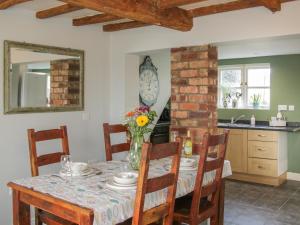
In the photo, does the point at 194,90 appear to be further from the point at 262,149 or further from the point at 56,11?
the point at 262,149

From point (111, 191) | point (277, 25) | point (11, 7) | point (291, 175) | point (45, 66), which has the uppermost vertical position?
point (11, 7)

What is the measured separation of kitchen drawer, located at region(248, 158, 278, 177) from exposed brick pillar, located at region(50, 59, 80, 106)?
298cm

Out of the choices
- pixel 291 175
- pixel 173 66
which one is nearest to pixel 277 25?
pixel 173 66

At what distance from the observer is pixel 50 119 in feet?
12.0

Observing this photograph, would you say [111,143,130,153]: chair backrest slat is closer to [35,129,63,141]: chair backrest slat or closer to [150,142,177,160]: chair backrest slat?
[35,129,63,141]: chair backrest slat

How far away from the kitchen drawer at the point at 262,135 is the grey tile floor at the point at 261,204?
727 millimetres

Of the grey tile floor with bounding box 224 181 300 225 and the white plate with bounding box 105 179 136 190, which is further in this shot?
the grey tile floor with bounding box 224 181 300 225

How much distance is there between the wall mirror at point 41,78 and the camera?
10.8 ft

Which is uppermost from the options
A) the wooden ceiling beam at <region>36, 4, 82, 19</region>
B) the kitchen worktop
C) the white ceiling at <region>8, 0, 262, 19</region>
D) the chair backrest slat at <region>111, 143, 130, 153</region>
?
the white ceiling at <region>8, 0, 262, 19</region>

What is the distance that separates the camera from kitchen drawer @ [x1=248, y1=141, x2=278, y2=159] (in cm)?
512

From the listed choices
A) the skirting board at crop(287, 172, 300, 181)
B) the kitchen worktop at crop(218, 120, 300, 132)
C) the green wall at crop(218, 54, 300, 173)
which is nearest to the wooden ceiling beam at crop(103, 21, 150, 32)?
the kitchen worktop at crop(218, 120, 300, 132)

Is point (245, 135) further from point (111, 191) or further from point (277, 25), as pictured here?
point (111, 191)

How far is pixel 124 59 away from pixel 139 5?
5.50ft

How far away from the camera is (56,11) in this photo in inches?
128
